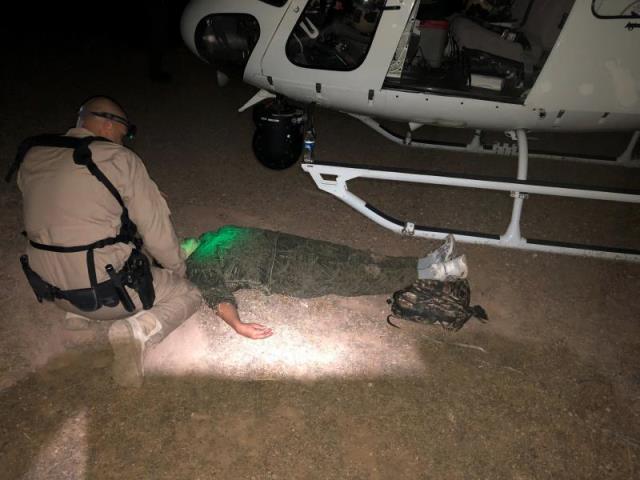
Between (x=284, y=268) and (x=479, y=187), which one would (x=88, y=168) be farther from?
(x=479, y=187)

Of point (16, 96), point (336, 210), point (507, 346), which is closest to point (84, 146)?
point (336, 210)

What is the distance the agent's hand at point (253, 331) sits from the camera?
2586 mm

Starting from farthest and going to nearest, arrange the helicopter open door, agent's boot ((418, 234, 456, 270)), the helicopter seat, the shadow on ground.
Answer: the helicopter seat → the helicopter open door → agent's boot ((418, 234, 456, 270)) → the shadow on ground

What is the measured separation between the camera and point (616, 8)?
316 centimetres

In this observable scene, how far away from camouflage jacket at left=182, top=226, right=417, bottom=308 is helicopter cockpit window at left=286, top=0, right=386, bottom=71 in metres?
1.88

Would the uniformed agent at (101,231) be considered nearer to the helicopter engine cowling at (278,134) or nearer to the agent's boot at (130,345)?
the agent's boot at (130,345)

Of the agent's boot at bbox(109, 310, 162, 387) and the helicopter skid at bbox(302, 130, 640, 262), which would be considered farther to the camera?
the helicopter skid at bbox(302, 130, 640, 262)

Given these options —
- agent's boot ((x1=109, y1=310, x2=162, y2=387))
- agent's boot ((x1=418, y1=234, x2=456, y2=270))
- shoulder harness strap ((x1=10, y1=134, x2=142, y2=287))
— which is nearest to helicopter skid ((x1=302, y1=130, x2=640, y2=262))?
agent's boot ((x1=418, y1=234, x2=456, y2=270))

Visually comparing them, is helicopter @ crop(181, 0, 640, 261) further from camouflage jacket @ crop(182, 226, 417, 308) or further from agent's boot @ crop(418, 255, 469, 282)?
camouflage jacket @ crop(182, 226, 417, 308)

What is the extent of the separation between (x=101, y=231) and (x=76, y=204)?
19 cm

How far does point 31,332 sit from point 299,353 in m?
1.86

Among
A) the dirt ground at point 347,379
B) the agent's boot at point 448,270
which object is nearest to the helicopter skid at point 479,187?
the dirt ground at point 347,379

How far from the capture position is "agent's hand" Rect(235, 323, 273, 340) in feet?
8.48

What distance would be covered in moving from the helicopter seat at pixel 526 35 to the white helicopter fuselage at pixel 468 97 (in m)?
0.63
